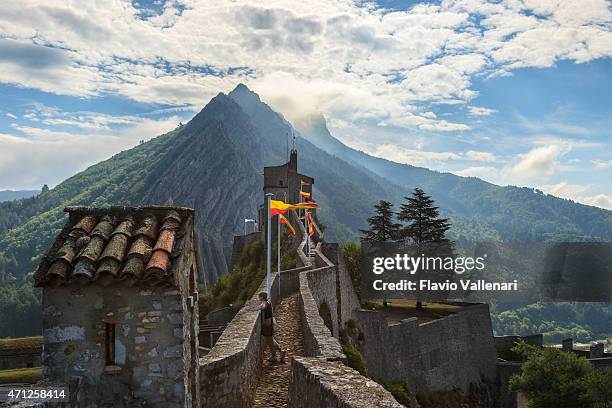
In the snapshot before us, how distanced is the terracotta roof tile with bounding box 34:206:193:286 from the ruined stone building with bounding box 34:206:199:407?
0.6 inches

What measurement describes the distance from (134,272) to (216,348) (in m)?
4.14

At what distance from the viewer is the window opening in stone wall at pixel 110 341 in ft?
24.6

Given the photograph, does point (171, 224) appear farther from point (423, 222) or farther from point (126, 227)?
point (423, 222)

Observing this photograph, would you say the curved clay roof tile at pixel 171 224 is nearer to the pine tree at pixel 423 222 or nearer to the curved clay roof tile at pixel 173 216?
the curved clay roof tile at pixel 173 216

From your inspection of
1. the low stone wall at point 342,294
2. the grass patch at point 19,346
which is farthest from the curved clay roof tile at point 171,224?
the grass patch at point 19,346

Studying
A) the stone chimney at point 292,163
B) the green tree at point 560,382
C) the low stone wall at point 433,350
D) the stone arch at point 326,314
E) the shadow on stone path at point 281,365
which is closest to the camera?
the shadow on stone path at point 281,365

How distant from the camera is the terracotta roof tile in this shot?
7426mm

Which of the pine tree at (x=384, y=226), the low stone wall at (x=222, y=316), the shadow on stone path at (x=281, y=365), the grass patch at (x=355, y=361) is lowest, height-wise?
the grass patch at (x=355, y=361)

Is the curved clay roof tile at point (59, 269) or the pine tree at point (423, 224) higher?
the pine tree at point (423, 224)

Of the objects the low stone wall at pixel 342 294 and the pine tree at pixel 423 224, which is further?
the pine tree at pixel 423 224

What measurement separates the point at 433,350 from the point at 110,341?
1285 inches

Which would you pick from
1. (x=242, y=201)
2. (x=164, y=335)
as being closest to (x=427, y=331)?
(x=164, y=335)

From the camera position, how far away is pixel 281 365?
45.5 feet

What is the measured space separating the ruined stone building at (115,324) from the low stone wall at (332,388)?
185 cm
